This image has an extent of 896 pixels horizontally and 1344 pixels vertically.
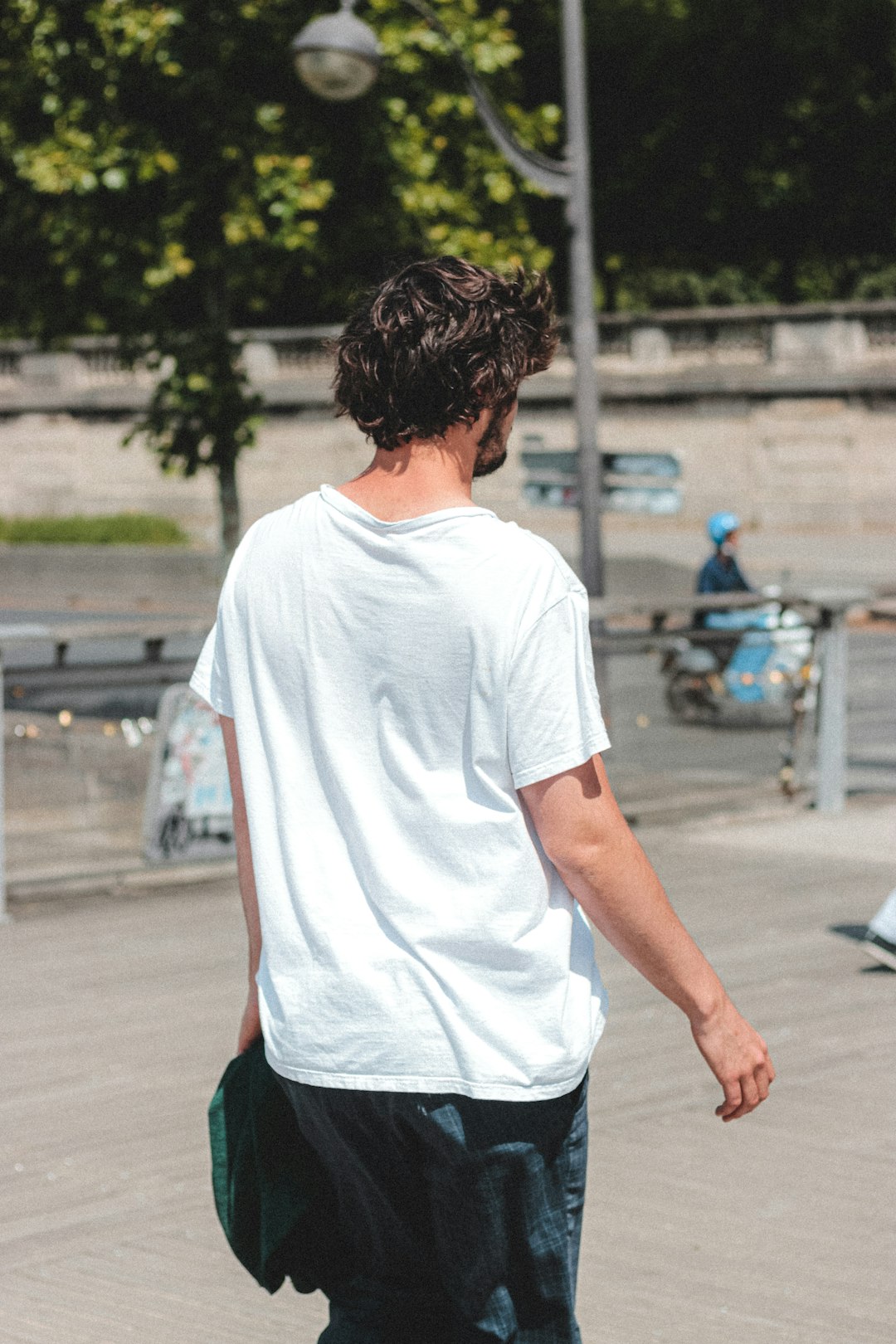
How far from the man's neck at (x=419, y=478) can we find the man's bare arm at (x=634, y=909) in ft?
1.24

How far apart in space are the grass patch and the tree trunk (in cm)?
1934

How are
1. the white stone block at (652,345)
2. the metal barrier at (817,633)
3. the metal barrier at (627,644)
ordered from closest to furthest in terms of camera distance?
the metal barrier at (627,644) < the metal barrier at (817,633) < the white stone block at (652,345)

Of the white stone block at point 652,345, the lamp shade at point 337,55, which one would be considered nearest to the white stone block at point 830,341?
the white stone block at point 652,345

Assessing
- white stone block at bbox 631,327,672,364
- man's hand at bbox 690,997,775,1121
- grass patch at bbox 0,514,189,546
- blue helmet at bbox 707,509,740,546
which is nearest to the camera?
man's hand at bbox 690,997,775,1121

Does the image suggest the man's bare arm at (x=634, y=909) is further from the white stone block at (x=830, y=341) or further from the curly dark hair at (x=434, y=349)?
the white stone block at (x=830, y=341)

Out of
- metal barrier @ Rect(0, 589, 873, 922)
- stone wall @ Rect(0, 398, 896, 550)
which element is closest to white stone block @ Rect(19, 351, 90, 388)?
stone wall @ Rect(0, 398, 896, 550)

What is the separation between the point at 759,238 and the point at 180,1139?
3902 cm

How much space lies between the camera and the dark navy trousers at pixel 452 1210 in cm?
235

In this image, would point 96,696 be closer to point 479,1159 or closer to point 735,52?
point 479,1159

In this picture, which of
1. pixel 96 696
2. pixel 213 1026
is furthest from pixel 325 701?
pixel 96 696

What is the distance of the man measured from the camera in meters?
2.33

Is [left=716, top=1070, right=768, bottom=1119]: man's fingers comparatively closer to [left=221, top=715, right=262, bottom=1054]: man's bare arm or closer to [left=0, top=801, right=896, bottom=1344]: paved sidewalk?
[left=221, top=715, right=262, bottom=1054]: man's bare arm

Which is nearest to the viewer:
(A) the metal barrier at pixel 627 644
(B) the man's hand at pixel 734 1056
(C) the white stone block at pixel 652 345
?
(B) the man's hand at pixel 734 1056

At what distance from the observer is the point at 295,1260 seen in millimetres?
2521
